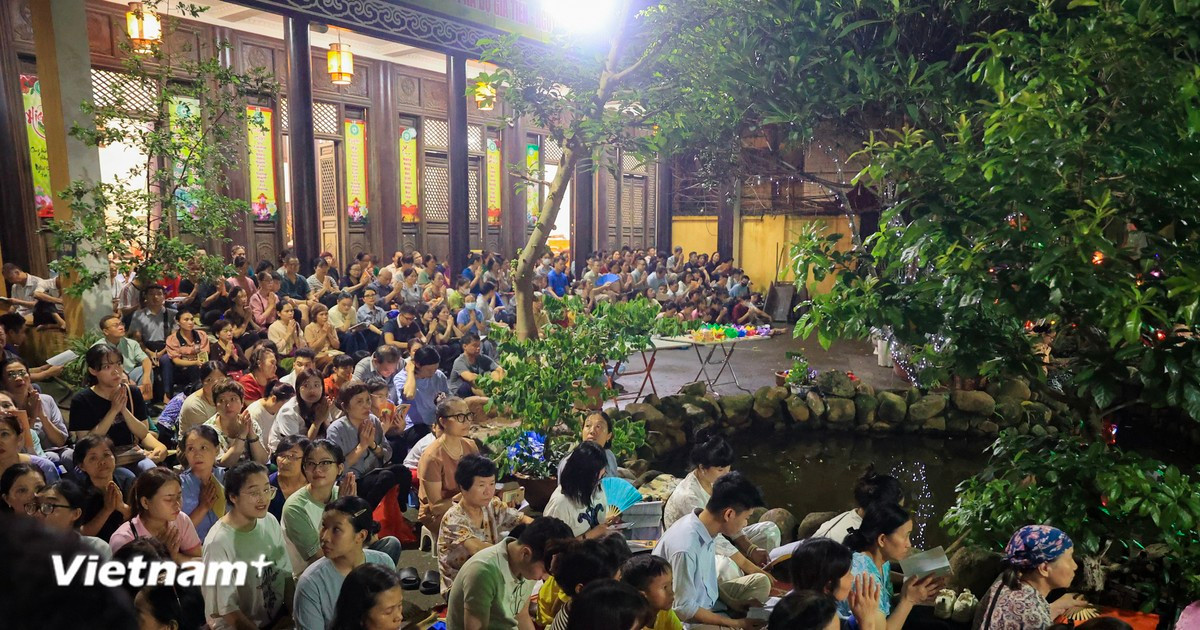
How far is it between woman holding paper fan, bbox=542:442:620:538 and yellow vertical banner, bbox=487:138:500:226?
13.1m

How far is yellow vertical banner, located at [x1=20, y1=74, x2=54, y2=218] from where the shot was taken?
10.2 metres

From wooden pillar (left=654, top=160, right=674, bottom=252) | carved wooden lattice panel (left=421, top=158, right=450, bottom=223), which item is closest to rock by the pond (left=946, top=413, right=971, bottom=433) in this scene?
carved wooden lattice panel (left=421, top=158, right=450, bottom=223)

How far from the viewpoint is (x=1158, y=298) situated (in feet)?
10.3

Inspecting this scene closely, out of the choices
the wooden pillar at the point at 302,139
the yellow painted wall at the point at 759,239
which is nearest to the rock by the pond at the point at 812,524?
the wooden pillar at the point at 302,139

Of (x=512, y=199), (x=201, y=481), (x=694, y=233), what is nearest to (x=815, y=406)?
(x=201, y=481)

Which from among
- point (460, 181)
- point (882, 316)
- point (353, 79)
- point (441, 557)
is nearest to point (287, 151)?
point (353, 79)

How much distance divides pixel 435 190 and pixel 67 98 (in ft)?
27.5

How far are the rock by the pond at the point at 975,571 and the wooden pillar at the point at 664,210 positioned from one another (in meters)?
16.4

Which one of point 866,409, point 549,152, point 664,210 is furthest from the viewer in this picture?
point 664,210

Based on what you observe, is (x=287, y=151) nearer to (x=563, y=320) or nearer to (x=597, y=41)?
(x=597, y=41)

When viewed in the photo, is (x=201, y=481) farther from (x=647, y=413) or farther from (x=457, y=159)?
(x=457, y=159)

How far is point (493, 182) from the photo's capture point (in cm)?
1712

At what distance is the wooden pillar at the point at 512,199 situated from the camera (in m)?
17.2

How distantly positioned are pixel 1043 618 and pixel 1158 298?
4.32 feet
